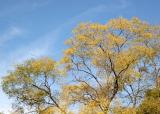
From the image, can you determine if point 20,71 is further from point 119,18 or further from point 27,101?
point 119,18

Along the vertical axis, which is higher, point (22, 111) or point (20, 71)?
point (20, 71)

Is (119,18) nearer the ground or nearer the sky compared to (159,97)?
nearer the sky

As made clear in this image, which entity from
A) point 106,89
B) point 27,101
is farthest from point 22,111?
point 106,89

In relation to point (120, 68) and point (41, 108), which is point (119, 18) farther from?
point (41, 108)

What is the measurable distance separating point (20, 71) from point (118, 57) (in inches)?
437

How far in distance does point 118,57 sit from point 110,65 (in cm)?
140

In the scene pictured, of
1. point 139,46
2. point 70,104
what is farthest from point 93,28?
point 70,104

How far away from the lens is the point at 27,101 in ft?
160

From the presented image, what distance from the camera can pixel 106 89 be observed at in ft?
156

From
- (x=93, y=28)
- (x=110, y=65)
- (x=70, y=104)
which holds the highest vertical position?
(x=93, y=28)

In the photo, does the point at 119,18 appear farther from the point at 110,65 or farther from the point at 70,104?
the point at 70,104

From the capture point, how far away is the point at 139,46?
4875cm

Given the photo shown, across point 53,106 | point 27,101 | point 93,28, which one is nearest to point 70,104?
point 53,106

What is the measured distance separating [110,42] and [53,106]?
934cm
